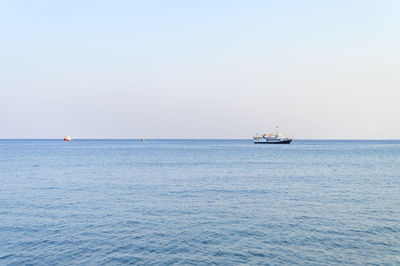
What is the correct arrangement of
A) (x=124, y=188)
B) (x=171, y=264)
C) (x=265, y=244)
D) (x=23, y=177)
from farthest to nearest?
(x=23, y=177)
(x=124, y=188)
(x=265, y=244)
(x=171, y=264)

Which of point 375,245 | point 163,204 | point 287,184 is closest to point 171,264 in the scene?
point 375,245

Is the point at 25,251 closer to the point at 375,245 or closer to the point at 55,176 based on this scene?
the point at 375,245

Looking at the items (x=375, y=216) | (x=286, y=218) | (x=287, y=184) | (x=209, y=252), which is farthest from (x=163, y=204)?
(x=287, y=184)

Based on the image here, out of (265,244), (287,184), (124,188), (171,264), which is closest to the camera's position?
(171,264)

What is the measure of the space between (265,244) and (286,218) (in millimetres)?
7534

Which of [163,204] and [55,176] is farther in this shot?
[55,176]

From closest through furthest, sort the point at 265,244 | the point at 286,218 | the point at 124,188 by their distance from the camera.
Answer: the point at 265,244 → the point at 286,218 → the point at 124,188

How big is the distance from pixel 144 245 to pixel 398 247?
1634 cm

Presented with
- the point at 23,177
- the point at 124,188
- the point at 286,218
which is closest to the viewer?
the point at 286,218

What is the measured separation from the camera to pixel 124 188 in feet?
154

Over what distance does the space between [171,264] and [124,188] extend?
96.3 ft

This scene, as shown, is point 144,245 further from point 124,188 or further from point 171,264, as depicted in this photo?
point 124,188

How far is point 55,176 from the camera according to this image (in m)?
60.2

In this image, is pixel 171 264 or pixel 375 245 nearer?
pixel 171 264
